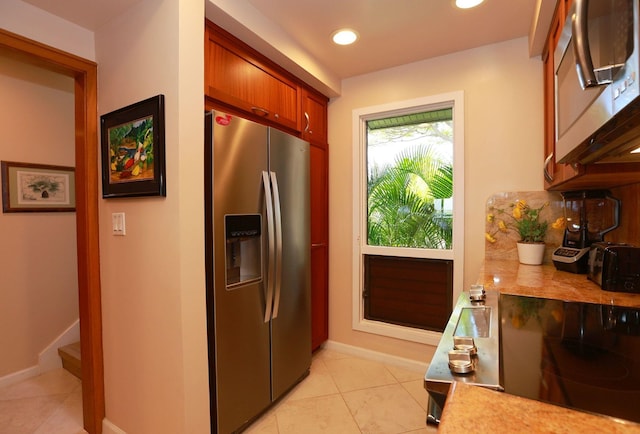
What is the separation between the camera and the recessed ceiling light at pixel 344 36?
1.99 metres

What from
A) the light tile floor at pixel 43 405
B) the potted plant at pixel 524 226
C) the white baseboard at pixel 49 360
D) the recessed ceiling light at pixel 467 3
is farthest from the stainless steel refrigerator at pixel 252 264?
the white baseboard at pixel 49 360

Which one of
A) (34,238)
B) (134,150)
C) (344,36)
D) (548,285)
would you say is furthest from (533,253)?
(34,238)

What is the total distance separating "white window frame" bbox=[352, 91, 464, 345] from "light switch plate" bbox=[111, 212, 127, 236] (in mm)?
1712

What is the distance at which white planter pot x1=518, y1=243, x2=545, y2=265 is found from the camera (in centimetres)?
193

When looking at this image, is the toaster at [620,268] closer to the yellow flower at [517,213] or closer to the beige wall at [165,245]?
the yellow flower at [517,213]

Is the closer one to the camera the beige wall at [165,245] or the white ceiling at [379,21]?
the beige wall at [165,245]

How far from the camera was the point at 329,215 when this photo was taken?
279cm

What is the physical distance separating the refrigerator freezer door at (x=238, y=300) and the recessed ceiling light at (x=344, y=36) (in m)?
0.87

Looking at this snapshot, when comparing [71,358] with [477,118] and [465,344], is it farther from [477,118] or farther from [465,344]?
[477,118]

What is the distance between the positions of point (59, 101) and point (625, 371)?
12.4 feet

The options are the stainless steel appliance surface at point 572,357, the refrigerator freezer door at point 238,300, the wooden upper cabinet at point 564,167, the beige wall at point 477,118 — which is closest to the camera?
the stainless steel appliance surface at point 572,357

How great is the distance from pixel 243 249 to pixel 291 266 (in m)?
0.41

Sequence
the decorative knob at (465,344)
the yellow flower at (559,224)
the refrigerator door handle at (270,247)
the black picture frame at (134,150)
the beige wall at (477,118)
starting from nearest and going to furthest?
the decorative knob at (465,344), the black picture frame at (134,150), the refrigerator door handle at (270,247), the yellow flower at (559,224), the beige wall at (477,118)

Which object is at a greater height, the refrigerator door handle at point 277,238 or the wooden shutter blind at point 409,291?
the refrigerator door handle at point 277,238
